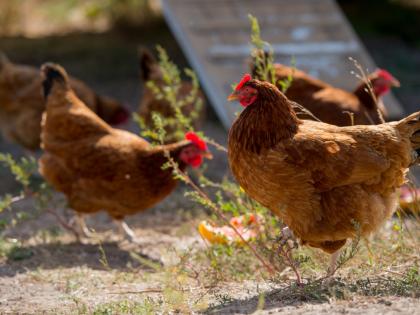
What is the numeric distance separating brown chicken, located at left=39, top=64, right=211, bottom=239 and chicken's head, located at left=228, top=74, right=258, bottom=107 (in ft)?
4.23

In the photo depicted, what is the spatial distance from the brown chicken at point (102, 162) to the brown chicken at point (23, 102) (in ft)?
5.57

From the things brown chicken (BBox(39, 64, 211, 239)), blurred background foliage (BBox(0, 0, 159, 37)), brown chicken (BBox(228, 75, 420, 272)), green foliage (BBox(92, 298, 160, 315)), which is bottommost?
blurred background foliage (BBox(0, 0, 159, 37))

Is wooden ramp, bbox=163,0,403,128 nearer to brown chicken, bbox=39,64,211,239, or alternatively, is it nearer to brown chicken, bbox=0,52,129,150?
brown chicken, bbox=0,52,129,150

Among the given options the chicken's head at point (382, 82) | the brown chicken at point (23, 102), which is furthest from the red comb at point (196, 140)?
the brown chicken at point (23, 102)

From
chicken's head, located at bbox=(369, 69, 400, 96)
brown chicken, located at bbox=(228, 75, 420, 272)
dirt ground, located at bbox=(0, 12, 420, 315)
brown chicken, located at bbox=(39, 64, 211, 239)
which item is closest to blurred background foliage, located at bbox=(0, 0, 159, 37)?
dirt ground, located at bbox=(0, 12, 420, 315)

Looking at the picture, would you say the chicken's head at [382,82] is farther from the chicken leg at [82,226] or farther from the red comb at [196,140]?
the chicken leg at [82,226]

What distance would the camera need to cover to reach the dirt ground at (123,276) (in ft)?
11.8

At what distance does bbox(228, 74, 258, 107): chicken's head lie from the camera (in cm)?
398

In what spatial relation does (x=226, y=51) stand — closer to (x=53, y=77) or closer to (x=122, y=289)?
(x=53, y=77)

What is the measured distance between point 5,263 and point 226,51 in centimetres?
406

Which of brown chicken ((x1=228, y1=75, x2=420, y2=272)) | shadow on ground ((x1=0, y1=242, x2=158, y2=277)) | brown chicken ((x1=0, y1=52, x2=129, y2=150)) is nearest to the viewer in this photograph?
brown chicken ((x1=228, y1=75, x2=420, y2=272))

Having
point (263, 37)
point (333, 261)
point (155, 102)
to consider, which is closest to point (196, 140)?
point (333, 261)

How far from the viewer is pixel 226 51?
8.21 m

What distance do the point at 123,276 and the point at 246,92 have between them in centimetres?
149
